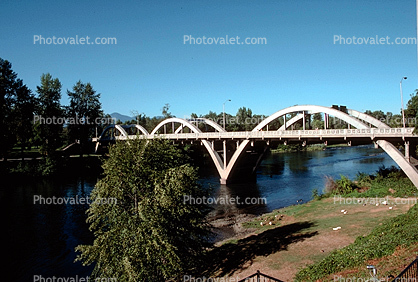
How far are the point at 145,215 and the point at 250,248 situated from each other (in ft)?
23.8

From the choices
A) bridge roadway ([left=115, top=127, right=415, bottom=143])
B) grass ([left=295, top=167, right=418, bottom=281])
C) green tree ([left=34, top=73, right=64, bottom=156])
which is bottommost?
grass ([left=295, top=167, right=418, bottom=281])

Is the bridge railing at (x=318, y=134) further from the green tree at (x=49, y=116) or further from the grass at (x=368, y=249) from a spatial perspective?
the green tree at (x=49, y=116)

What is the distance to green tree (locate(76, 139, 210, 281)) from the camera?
442 inches

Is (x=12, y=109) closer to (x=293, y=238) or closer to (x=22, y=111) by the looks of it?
(x=22, y=111)

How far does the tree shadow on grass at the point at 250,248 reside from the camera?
1446 centimetres

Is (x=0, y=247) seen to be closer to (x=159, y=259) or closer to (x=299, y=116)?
(x=159, y=259)

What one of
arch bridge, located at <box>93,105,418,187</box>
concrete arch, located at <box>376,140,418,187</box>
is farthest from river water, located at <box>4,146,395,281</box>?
concrete arch, located at <box>376,140,418,187</box>

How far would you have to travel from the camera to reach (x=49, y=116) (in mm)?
58406

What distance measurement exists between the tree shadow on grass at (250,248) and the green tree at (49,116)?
44.8 metres

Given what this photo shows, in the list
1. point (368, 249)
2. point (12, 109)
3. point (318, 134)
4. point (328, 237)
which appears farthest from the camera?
point (12, 109)

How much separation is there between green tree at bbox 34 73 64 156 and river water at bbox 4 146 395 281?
25.8 feet

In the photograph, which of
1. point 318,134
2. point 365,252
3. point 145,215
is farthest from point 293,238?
point 318,134

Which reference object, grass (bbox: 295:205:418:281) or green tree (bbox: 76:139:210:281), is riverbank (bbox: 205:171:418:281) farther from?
green tree (bbox: 76:139:210:281)

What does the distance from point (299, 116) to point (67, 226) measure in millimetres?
26245
